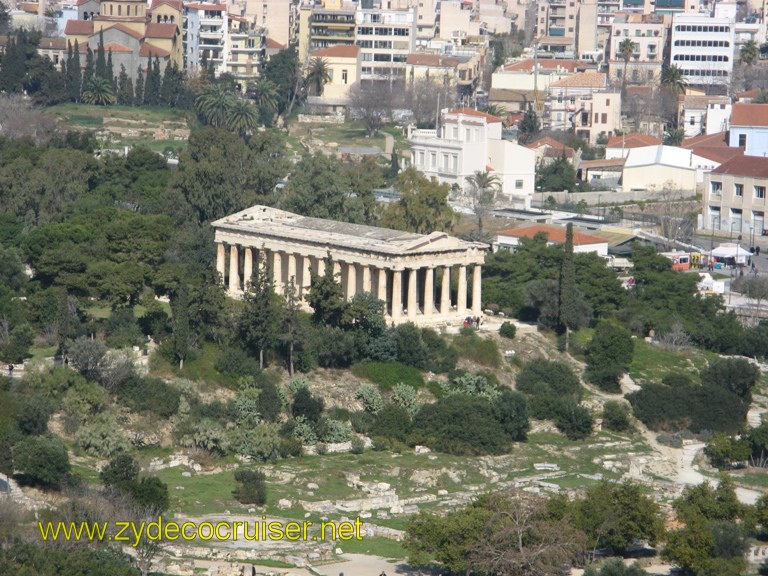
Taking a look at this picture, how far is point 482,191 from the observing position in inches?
5300

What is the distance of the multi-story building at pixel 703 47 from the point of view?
19550 cm

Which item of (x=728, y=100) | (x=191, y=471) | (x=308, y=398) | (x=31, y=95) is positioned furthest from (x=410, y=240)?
(x=728, y=100)

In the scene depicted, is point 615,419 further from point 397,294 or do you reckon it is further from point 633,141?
point 633,141

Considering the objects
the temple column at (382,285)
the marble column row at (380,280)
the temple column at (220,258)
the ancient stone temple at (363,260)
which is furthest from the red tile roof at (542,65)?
the temple column at (382,285)

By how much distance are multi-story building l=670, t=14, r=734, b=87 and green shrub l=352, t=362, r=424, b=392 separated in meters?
107

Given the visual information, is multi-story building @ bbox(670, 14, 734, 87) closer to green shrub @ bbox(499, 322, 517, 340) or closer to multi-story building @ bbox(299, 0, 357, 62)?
multi-story building @ bbox(299, 0, 357, 62)

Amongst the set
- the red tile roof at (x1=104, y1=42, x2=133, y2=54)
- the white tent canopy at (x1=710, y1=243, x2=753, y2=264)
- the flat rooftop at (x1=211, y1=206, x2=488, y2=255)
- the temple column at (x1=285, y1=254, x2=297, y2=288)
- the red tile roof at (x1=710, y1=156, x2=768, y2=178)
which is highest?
the red tile roof at (x1=104, y1=42, x2=133, y2=54)

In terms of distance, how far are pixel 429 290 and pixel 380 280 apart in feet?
7.22

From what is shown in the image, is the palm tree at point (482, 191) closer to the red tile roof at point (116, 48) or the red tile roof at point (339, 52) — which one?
the red tile roof at point (116, 48)

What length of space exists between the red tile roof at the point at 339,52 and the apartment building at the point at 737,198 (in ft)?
162

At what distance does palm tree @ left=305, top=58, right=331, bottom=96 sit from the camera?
17938 cm

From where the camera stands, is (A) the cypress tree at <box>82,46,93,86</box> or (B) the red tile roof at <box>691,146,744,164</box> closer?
(B) the red tile roof at <box>691,146,744,164</box>

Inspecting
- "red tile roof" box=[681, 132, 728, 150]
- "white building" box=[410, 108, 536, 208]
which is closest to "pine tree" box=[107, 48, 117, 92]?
"white building" box=[410, 108, 536, 208]

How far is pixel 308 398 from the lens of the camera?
88.5 meters
